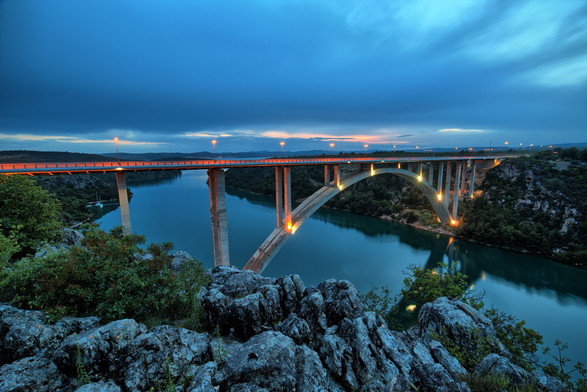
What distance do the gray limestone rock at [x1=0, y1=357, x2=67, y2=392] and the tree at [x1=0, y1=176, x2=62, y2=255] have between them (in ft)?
21.4

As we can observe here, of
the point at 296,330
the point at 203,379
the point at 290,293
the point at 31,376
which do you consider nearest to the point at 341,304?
the point at 290,293

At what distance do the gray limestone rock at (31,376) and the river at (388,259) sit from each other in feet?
57.8

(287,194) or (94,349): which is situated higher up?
(287,194)

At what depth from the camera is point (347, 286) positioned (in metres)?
7.94

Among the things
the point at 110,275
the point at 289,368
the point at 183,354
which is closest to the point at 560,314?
the point at 289,368

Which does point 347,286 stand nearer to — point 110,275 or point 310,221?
point 110,275

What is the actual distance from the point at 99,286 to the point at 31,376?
69.7 inches

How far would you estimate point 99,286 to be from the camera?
5.20 metres

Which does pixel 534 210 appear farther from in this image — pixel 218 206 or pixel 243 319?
pixel 243 319

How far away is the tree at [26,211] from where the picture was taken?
848cm

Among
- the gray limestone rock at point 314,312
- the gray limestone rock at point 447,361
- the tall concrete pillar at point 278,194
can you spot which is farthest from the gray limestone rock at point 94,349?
the tall concrete pillar at point 278,194

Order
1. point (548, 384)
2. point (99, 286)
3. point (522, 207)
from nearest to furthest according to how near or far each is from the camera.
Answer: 1. point (548, 384)
2. point (99, 286)
3. point (522, 207)

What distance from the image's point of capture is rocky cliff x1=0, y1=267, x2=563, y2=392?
12.3 feet

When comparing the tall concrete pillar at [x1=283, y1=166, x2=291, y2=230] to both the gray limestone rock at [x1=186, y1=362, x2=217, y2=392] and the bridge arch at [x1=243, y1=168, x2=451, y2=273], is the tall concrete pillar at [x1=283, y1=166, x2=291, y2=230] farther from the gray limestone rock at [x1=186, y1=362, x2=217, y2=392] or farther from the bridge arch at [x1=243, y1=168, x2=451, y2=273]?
the gray limestone rock at [x1=186, y1=362, x2=217, y2=392]
